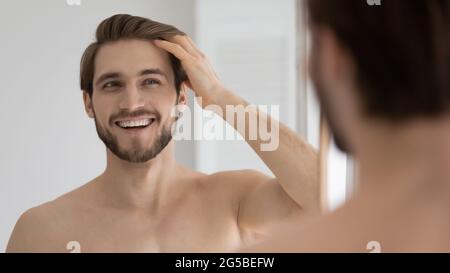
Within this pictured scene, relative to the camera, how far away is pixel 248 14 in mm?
987

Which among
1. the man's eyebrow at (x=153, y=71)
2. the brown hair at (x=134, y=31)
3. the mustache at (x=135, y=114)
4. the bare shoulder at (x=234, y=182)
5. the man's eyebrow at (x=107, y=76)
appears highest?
the brown hair at (x=134, y=31)

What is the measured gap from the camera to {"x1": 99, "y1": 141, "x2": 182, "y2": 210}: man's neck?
0.97 metres

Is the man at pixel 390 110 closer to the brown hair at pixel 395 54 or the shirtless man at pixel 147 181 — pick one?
the brown hair at pixel 395 54

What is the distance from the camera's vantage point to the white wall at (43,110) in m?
0.97

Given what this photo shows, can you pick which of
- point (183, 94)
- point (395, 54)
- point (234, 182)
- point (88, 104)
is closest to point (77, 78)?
point (88, 104)

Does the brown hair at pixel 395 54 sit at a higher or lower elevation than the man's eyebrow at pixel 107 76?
lower

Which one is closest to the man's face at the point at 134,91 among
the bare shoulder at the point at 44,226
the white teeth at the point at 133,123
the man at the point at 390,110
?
the white teeth at the point at 133,123

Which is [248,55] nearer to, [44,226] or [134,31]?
[134,31]

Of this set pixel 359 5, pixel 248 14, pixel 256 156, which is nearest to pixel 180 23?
pixel 248 14

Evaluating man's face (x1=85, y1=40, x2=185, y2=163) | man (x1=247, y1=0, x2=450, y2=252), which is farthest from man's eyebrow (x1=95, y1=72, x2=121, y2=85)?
man (x1=247, y1=0, x2=450, y2=252)

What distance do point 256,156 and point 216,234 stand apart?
127 mm

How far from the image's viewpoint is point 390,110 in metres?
0.28

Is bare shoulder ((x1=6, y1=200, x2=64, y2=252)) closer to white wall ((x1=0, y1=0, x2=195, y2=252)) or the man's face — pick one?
white wall ((x1=0, y1=0, x2=195, y2=252))

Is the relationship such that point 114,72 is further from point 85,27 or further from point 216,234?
point 216,234
